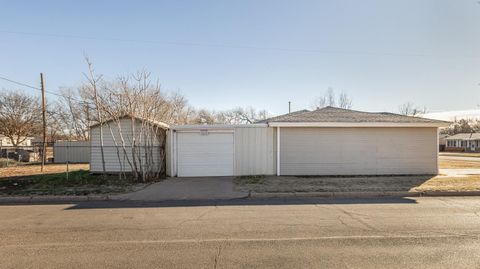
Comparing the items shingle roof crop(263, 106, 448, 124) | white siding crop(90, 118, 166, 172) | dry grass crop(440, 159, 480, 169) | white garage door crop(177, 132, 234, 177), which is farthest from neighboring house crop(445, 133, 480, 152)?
white siding crop(90, 118, 166, 172)

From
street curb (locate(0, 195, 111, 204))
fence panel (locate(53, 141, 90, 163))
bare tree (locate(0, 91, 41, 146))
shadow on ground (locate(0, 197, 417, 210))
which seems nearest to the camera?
shadow on ground (locate(0, 197, 417, 210))

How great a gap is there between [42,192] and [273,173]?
8902 mm

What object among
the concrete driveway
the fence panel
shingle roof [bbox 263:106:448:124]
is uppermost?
shingle roof [bbox 263:106:448:124]

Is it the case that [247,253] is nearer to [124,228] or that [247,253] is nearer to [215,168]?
[124,228]

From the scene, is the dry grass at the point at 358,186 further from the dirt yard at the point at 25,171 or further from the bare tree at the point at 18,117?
the bare tree at the point at 18,117

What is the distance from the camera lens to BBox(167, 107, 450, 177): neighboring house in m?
14.1

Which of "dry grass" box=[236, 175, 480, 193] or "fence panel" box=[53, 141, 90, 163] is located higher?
"fence panel" box=[53, 141, 90, 163]

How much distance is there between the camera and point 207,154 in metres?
14.2

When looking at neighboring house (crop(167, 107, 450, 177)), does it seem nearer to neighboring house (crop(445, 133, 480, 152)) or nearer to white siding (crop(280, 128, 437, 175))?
white siding (crop(280, 128, 437, 175))

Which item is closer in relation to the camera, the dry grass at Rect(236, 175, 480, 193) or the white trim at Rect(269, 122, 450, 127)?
the dry grass at Rect(236, 175, 480, 193)

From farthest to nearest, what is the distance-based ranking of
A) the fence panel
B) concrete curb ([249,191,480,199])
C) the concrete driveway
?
1. the fence panel
2. concrete curb ([249,191,480,199])
3. the concrete driveway

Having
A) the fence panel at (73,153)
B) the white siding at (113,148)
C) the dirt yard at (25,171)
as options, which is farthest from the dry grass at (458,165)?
the fence panel at (73,153)

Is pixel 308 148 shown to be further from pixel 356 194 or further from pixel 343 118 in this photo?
pixel 356 194

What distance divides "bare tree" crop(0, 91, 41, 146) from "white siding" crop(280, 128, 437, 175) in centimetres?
3576
